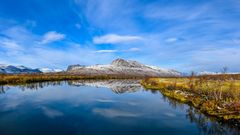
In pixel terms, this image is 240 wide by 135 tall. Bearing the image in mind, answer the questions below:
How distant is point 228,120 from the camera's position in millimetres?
23031

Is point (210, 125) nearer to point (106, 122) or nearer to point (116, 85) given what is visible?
point (106, 122)

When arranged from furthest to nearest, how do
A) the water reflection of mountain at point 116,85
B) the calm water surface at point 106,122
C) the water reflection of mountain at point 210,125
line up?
the water reflection of mountain at point 116,85
the water reflection of mountain at point 210,125
the calm water surface at point 106,122

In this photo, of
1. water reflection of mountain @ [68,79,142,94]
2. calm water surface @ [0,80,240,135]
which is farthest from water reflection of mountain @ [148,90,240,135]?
water reflection of mountain @ [68,79,142,94]

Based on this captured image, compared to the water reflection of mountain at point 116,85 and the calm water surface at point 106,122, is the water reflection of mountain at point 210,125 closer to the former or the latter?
the calm water surface at point 106,122

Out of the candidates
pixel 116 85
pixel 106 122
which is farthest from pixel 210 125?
pixel 116 85

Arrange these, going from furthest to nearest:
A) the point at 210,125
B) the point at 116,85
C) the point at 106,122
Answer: the point at 116,85 < the point at 106,122 < the point at 210,125

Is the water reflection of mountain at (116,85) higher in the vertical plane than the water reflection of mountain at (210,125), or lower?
higher

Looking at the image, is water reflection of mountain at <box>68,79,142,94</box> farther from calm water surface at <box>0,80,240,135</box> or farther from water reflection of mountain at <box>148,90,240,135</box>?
water reflection of mountain at <box>148,90,240,135</box>

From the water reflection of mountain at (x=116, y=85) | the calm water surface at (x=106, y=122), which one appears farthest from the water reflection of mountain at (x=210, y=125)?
the water reflection of mountain at (x=116, y=85)

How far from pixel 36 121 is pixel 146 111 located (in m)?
12.9

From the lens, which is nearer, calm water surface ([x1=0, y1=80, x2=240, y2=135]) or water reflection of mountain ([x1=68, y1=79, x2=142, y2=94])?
calm water surface ([x1=0, y1=80, x2=240, y2=135])

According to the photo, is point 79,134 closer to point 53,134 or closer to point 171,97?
point 53,134

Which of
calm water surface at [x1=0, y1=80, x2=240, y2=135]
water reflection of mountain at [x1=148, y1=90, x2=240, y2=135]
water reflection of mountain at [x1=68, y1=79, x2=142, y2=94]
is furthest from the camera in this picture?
water reflection of mountain at [x1=68, y1=79, x2=142, y2=94]

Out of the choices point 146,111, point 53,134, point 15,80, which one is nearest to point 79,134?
point 53,134
